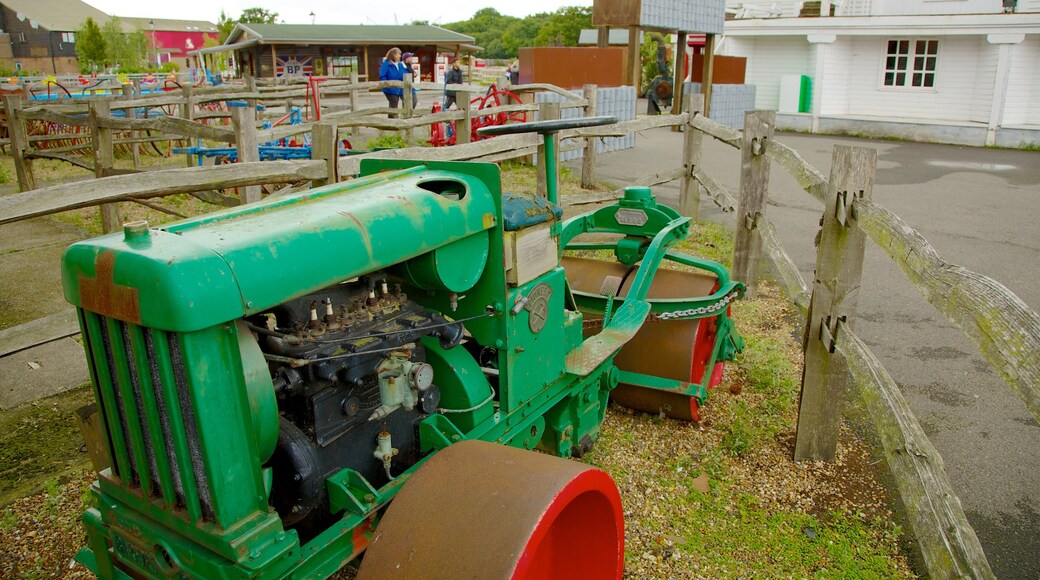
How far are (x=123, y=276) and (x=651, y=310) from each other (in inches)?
101

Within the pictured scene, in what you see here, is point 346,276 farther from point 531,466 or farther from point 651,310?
point 651,310

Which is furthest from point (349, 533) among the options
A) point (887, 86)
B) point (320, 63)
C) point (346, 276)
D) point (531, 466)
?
point (320, 63)

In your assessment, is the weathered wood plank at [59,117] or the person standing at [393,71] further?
the person standing at [393,71]

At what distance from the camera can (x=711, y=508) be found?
3229 millimetres

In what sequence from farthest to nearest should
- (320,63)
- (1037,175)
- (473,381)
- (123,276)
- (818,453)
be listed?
(320,63) < (1037,175) < (818,453) < (473,381) < (123,276)

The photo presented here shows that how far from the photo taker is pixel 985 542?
2951mm

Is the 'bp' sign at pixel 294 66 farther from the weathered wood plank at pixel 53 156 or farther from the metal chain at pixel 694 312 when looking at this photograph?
the metal chain at pixel 694 312

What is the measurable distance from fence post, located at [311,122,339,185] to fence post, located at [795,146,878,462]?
2.52 meters

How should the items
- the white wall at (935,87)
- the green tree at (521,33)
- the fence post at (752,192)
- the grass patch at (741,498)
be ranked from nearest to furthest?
the grass patch at (741,498)
the fence post at (752,192)
the white wall at (935,87)
the green tree at (521,33)

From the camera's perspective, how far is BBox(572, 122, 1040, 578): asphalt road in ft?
10.7

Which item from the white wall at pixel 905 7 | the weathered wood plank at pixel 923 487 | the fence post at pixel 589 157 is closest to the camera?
the weathered wood plank at pixel 923 487

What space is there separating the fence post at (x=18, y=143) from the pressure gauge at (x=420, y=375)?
8798 mm

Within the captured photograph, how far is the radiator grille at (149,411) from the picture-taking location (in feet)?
5.79

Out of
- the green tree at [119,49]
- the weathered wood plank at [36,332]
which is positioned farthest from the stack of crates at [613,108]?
the green tree at [119,49]
